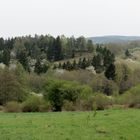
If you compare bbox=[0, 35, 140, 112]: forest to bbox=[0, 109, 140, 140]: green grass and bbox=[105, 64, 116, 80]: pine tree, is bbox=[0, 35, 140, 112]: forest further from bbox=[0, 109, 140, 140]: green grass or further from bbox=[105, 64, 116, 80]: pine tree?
bbox=[0, 109, 140, 140]: green grass

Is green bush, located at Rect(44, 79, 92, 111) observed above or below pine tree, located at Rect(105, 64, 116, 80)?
above

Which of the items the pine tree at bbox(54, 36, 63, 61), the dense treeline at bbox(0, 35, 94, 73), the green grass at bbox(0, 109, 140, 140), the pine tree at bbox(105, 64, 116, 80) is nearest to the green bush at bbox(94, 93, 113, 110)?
the green grass at bbox(0, 109, 140, 140)

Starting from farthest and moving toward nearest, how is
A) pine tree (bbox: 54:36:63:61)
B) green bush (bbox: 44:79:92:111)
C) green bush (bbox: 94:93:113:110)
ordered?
pine tree (bbox: 54:36:63:61), green bush (bbox: 44:79:92:111), green bush (bbox: 94:93:113:110)

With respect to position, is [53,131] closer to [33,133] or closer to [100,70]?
[33,133]

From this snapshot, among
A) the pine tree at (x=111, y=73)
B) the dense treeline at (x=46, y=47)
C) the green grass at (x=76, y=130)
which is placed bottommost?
the pine tree at (x=111, y=73)

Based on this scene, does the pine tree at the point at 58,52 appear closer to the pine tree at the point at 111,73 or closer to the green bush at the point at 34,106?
the pine tree at the point at 111,73

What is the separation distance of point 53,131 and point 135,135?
146 inches

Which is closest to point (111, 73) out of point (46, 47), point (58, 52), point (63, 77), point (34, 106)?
point (63, 77)

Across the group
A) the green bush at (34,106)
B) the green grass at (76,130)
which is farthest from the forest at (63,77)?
the green grass at (76,130)

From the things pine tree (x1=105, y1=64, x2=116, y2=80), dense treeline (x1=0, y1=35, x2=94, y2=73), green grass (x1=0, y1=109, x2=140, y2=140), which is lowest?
pine tree (x1=105, y1=64, x2=116, y2=80)

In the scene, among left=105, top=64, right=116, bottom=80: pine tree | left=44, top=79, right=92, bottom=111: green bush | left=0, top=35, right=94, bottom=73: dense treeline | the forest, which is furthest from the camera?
left=0, top=35, right=94, bottom=73: dense treeline

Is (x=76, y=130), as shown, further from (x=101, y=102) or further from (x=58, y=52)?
(x=58, y=52)

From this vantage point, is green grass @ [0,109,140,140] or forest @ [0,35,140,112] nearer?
green grass @ [0,109,140,140]

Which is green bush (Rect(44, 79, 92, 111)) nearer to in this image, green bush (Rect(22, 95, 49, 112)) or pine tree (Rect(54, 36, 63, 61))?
green bush (Rect(22, 95, 49, 112))
